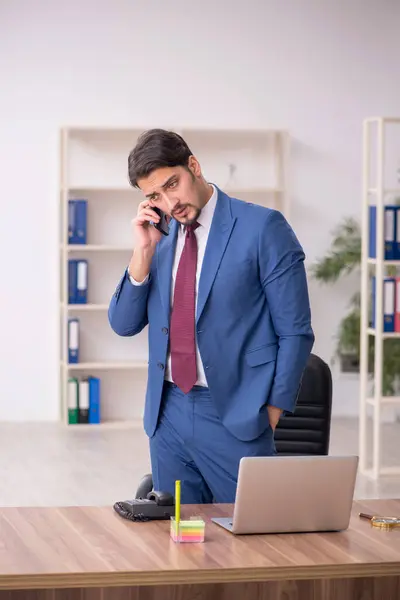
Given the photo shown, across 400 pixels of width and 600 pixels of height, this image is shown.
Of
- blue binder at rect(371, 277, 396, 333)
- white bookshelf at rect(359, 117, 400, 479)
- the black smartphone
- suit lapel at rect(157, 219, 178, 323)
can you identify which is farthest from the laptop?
blue binder at rect(371, 277, 396, 333)

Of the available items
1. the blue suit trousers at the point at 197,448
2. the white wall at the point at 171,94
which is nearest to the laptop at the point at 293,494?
the blue suit trousers at the point at 197,448

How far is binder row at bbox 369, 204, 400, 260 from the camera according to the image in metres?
6.84

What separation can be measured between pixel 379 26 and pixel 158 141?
652 cm

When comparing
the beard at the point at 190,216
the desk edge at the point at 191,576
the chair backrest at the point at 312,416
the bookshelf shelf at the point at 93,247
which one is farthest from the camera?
the bookshelf shelf at the point at 93,247

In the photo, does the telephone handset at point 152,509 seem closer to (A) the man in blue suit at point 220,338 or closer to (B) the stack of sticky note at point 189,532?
(B) the stack of sticky note at point 189,532

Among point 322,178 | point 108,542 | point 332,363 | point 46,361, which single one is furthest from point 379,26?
point 108,542

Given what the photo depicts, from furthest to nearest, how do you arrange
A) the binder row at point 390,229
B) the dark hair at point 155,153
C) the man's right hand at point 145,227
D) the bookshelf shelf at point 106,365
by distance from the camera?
1. the bookshelf shelf at point 106,365
2. the binder row at point 390,229
3. the man's right hand at point 145,227
4. the dark hair at point 155,153

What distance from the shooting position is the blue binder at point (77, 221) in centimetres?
860

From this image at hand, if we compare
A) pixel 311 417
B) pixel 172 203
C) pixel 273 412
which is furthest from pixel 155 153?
pixel 311 417

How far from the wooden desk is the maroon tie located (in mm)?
664

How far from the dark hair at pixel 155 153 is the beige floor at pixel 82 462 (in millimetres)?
3390

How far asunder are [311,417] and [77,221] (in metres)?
4.86

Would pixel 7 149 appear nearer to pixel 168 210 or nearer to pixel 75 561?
pixel 168 210

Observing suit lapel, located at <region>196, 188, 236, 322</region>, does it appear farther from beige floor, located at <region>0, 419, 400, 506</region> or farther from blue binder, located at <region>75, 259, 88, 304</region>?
blue binder, located at <region>75, 259, 88, 304</region>
